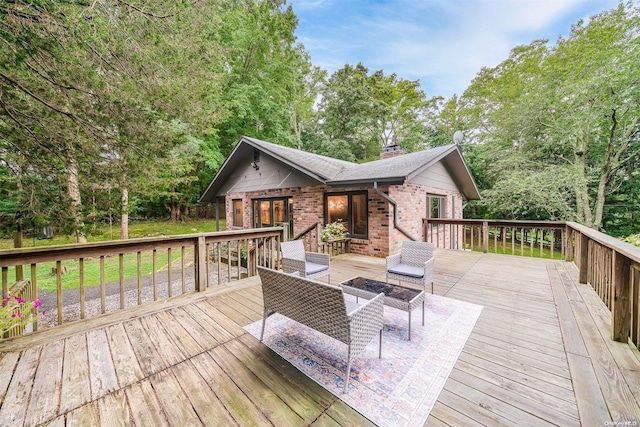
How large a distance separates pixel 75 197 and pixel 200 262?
1781 millimetres

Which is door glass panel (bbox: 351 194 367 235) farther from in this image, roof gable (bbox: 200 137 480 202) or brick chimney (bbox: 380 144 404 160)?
brick chimney (bbox: 380 144 404 160)

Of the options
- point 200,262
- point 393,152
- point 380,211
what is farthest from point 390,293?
point 393,152

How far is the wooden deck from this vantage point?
1588 mm

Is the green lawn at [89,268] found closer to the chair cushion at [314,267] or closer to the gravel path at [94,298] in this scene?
the gravel path at [94,298]

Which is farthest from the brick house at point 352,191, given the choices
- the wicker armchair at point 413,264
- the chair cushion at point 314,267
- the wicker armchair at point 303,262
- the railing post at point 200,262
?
the railing post at point 200,262

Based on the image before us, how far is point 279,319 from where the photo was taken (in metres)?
2.91

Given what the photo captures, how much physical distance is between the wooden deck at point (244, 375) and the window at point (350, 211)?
4061 millimetres

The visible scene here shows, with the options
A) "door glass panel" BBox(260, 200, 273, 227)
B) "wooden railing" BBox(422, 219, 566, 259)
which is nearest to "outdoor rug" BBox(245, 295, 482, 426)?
"wooden railing" BBox(422, 219, 566, 259)

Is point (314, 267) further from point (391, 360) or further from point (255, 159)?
point (255, 159)

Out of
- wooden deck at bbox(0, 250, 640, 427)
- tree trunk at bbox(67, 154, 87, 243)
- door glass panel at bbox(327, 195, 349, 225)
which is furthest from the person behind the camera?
door glass panel at bbox(327, 195, 349, 225)

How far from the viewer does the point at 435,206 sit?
356 inches

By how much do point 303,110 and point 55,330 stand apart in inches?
730

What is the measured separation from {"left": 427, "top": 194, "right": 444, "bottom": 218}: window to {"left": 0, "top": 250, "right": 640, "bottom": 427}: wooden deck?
552cm

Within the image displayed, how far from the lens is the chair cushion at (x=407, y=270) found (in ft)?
11.4
